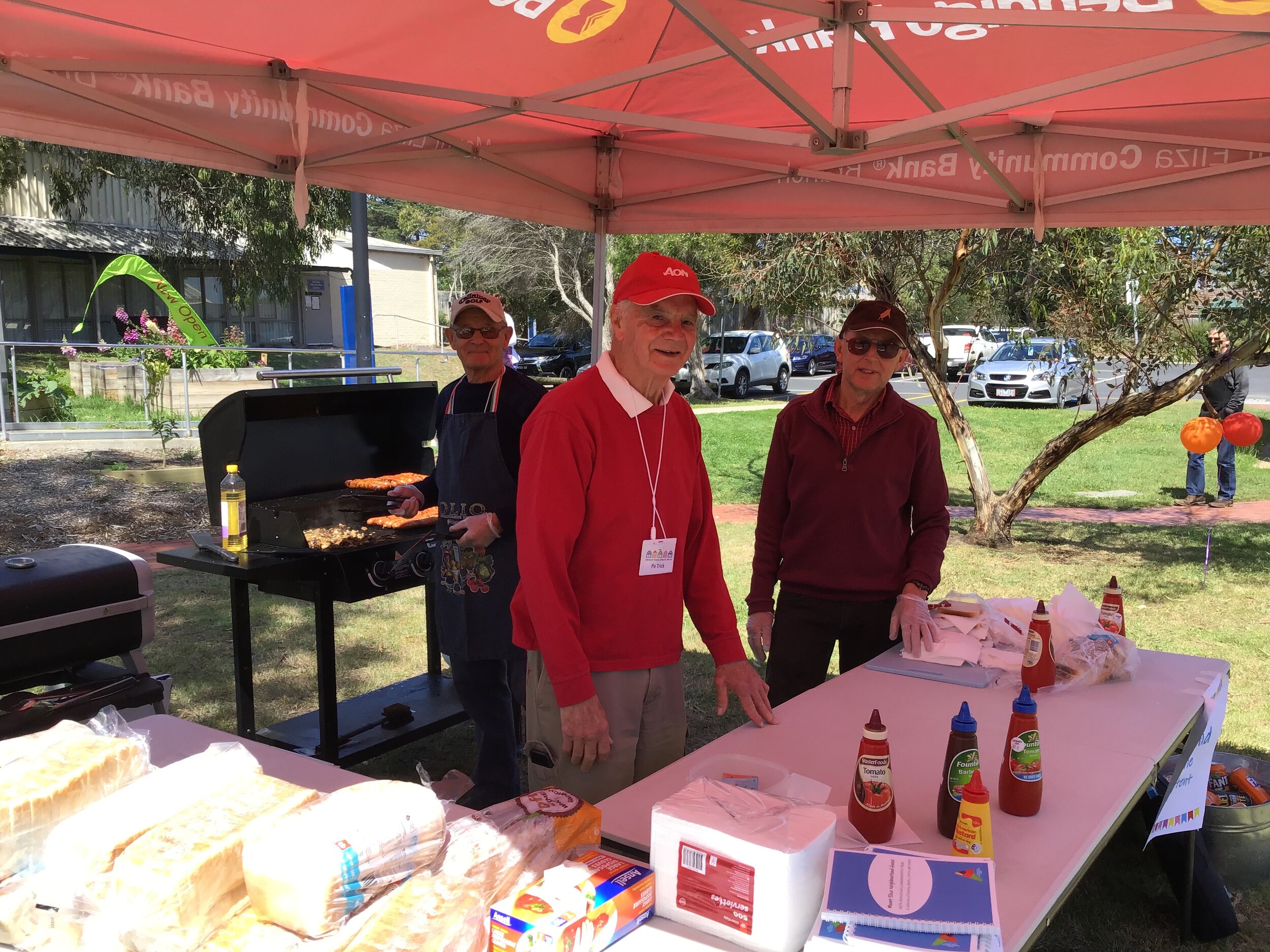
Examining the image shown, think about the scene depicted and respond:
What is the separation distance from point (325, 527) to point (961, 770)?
2940 millimetres

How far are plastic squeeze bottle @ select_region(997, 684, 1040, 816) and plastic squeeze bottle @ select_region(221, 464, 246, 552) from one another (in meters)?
2.88

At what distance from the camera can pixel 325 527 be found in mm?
4066

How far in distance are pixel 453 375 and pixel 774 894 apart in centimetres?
1813

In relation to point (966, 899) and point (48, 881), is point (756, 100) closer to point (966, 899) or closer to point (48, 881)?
point (966, 899)

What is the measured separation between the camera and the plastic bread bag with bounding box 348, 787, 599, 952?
1376mm

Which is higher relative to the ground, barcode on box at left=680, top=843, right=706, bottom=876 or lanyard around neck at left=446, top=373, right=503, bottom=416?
lanyard around neck at left=446, top=373, right=503, bottom=416

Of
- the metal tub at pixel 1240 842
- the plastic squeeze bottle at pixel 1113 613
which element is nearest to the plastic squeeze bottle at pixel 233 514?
the plastic squeeze bottle at pixel 1113 613

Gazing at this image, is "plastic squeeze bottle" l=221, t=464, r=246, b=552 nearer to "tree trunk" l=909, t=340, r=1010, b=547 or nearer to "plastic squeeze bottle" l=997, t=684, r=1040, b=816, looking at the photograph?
"plastic squeeze bottle" l=997, t=684, r=1040, b=816

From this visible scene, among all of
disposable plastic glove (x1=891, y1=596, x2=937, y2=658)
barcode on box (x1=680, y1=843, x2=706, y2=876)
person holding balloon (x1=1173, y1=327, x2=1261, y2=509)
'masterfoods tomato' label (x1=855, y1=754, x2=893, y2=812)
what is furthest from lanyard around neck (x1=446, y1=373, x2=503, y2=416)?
person holding balloon (x1=1173, y1=327, x2=1261, y2=509)

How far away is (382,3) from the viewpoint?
2.95m

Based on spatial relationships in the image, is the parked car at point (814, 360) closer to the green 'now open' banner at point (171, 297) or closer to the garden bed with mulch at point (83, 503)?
the green 'now open' banner at point (171, 297)

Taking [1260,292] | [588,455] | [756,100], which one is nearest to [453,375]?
[1260,292]

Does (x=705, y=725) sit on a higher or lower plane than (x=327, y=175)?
lower

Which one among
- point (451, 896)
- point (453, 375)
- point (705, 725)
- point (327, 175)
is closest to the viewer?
point (451, 896)
